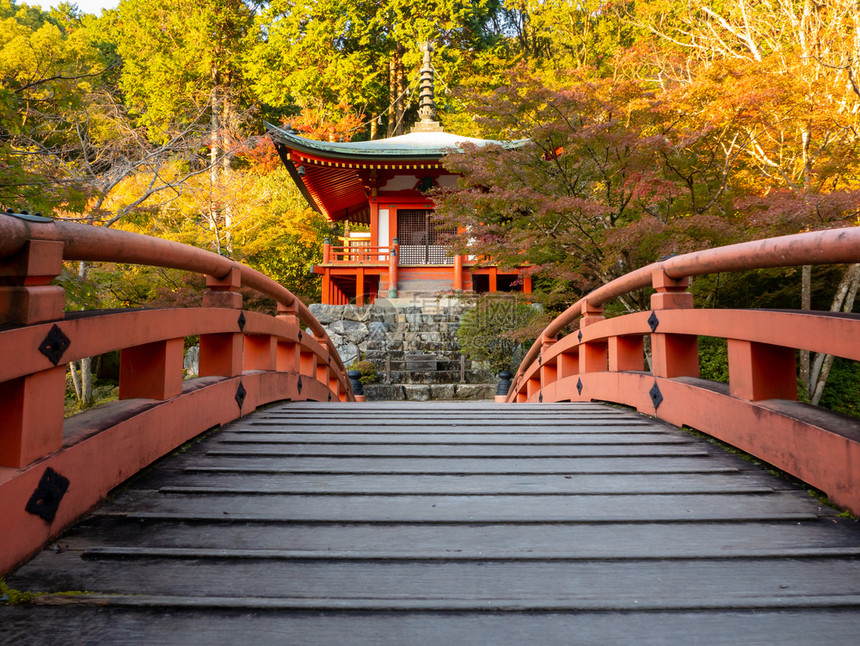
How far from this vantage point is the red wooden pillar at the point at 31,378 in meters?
1.38

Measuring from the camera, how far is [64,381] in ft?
4.95

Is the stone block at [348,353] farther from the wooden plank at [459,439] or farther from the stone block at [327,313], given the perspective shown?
the wooden plank at [459,439]

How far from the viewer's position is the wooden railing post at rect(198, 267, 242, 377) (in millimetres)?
2859

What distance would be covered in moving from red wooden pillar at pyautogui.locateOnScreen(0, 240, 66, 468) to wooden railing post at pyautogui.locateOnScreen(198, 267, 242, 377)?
132cm

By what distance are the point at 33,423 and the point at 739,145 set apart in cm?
748

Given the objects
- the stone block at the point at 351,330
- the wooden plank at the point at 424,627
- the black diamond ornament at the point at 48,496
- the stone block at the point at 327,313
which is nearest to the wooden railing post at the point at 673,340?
the wooden plank at the point at 424,627

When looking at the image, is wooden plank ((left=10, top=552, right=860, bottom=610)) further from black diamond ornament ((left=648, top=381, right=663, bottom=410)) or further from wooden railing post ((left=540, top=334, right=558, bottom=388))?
wooden railing post ((left=540, top=334, right=558, bottom=388))

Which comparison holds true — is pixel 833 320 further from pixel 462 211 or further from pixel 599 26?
pixel 599 26

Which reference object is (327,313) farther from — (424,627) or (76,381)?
(424,627)

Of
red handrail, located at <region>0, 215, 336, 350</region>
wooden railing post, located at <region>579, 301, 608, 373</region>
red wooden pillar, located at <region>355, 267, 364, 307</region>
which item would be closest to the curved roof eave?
red wooden pillar, located at <region>355, 267, 364, 307</region>

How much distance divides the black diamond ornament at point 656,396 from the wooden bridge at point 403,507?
138 mm

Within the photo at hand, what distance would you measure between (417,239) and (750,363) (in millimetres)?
13254

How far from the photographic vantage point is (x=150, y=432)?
202 centimetres

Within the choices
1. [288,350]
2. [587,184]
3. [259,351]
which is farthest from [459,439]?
[587,184]
